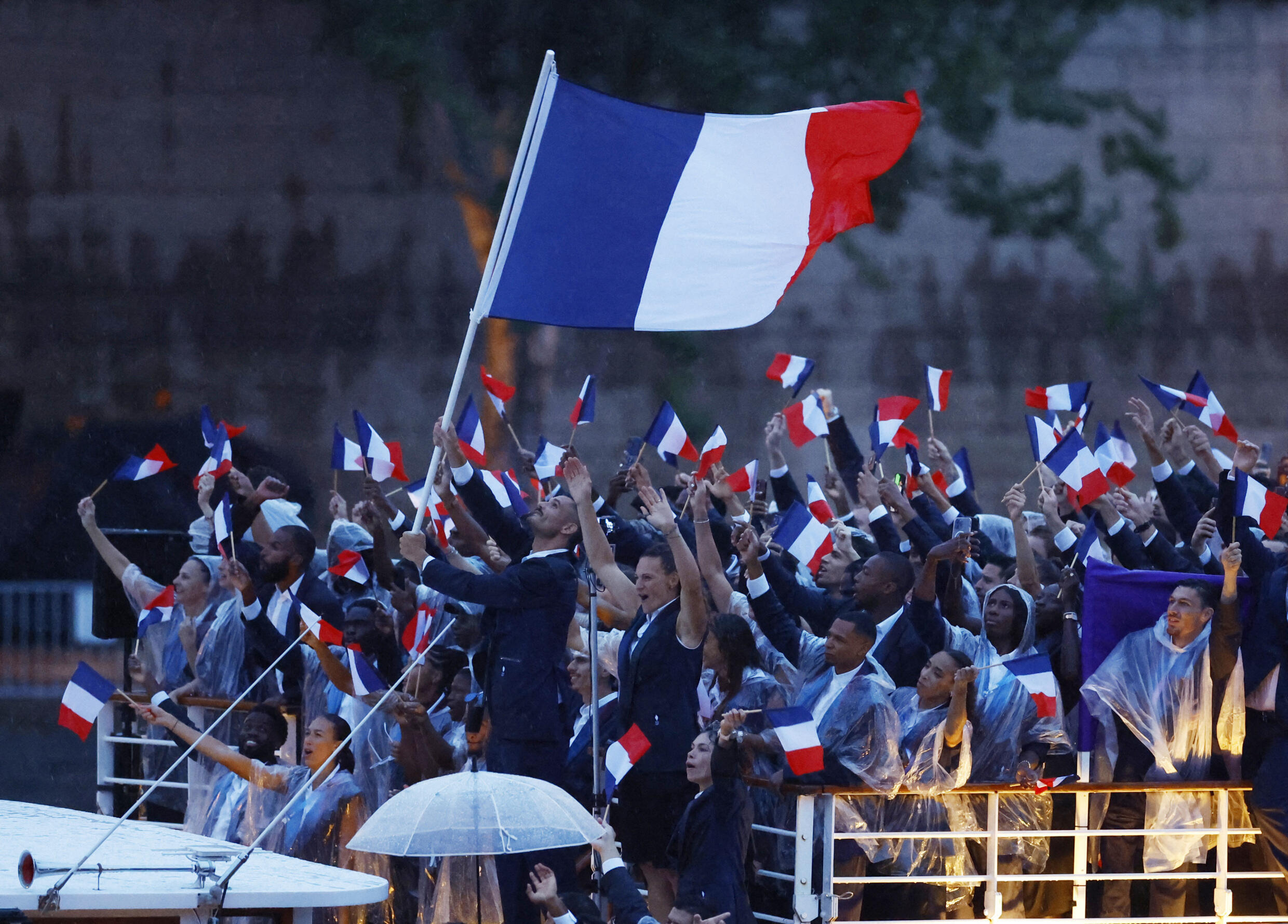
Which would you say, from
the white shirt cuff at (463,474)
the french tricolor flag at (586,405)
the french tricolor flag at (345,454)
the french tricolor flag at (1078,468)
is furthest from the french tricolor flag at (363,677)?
the french tricolor flag at (345,454)

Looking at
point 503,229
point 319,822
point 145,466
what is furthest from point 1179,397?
point 145,466

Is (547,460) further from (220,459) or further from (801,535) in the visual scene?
(801,535)

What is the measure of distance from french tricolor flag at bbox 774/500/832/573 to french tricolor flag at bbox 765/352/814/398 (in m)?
2.93

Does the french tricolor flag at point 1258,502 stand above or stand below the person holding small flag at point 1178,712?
above

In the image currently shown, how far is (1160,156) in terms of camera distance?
53.1 ft

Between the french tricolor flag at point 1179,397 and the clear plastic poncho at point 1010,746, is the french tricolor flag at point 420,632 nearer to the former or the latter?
the clear plastic poncho at point 1010,746

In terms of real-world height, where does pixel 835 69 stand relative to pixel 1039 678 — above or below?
above

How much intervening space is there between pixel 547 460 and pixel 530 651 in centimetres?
266

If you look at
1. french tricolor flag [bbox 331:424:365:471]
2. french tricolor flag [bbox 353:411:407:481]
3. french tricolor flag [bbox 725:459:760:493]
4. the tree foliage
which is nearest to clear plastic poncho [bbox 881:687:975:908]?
french tricolor flag [bbox 725:459:760:493]

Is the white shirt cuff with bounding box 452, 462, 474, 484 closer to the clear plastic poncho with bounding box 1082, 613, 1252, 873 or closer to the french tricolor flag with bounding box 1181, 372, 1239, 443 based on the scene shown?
the clear plastic poncho with bounding box 1082, 613, 1252, 873

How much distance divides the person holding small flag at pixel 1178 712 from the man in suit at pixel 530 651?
182 centimetres

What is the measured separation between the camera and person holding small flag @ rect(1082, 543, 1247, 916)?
5836 mm

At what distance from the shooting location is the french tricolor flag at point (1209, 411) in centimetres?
785

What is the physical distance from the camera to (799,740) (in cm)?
505
